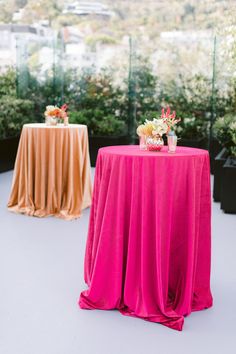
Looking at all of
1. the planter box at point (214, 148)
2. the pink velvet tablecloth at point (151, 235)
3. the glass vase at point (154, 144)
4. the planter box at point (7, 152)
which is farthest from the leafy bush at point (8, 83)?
the pink velvet tablecloth at point (151, 235)

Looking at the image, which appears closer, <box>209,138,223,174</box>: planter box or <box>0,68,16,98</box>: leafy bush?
<box>0,68,16,98</box>: leafy bush

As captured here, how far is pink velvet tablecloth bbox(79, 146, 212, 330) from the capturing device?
3.18 metres

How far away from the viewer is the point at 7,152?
863 centimetres

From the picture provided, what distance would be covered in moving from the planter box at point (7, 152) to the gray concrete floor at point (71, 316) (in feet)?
12.7

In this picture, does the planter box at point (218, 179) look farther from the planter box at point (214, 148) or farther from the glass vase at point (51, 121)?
the planter box at point (214, 148)

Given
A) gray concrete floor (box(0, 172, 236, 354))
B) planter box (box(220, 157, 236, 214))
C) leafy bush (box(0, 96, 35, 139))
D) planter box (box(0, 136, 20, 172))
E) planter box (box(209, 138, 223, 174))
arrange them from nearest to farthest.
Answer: gray concrete floor (box(0, 172, 236, 354))
planter box (box(220, 157, 236, 214))
planter box (box(0, 136, 20, 172))
leafy bush (box(0, 96, 35, 139))
planter box (box(209, 138, 223, 174))

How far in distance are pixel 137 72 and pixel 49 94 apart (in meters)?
1.71

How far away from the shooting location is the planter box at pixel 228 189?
591 centimetres

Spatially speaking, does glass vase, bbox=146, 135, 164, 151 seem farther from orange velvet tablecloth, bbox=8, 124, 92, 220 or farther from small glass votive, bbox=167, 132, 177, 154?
orange velvet tablecloth, bbox=8, 124, 92, 220

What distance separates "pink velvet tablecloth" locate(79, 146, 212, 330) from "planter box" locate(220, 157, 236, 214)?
260 centimetres

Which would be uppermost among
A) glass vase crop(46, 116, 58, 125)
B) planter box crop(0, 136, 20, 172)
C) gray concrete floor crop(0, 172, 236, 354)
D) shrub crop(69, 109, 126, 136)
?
glass vase crop(46, 116, 58, 125)

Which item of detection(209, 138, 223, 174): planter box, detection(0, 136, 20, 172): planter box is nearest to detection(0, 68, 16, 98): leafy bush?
detection(0, 136, 20, 172): planter box

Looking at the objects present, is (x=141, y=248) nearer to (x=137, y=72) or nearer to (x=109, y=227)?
(x=109, y=227)

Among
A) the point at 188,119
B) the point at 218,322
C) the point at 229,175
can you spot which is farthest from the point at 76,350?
the point at 188,119
